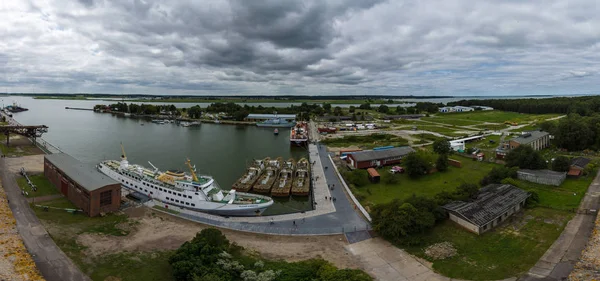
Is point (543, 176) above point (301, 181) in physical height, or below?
above

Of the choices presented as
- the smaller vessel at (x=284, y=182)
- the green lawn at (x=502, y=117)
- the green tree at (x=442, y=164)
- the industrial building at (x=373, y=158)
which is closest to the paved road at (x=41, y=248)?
the smaller vessel at (x=284, y=182)

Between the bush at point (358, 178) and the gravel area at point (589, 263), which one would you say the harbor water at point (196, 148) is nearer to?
the bush at point (358, 178)

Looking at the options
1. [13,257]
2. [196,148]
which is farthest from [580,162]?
[196,148]

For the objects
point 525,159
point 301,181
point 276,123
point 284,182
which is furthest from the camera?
point 276,123

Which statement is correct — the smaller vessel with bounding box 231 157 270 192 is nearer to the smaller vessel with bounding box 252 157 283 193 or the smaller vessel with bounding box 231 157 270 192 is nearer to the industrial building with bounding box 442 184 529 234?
the smaller vessel with bounding box 252 157 283 193

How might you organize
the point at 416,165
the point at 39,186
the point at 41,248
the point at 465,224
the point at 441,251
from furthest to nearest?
the point at 416,165, the point at 39,186, the point at 465,224, the point at 441,251, the point at 41,248

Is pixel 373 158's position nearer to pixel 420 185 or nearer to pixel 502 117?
pixel 420 185

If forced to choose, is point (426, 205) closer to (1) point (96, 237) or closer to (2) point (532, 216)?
(2) point (532, 216)
